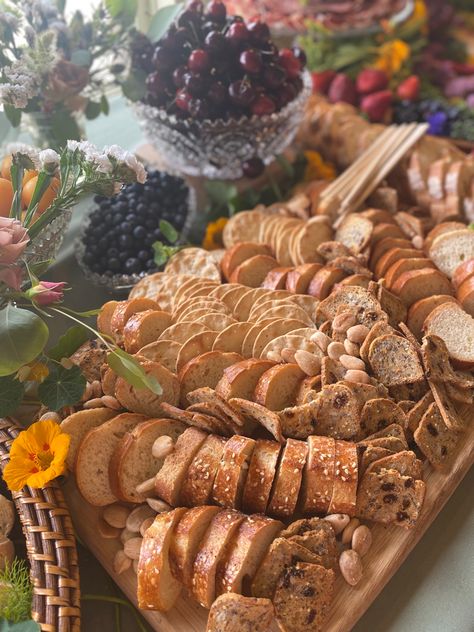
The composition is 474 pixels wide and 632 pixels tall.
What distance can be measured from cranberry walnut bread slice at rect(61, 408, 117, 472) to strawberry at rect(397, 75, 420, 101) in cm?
189

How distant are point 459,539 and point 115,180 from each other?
39.8 inches

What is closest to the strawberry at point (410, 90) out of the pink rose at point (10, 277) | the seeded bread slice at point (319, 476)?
the seeded bread slice at point (319, 476)

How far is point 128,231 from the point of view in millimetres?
1851

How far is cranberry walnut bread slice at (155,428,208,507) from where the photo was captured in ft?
4.00

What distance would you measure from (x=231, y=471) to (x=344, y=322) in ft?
1.50

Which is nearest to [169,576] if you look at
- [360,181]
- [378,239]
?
[378,239]

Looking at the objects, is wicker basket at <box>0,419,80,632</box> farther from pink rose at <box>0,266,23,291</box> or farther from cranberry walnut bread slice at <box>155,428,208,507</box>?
pink rose at <box>0,266,23,291</box>

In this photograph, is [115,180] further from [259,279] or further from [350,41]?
[350,41]

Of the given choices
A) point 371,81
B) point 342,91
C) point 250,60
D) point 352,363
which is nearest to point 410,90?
point 371,81

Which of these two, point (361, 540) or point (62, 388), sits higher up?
point (62, 388)

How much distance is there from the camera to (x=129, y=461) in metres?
1.26

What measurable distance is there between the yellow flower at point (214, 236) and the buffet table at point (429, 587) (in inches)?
39.1

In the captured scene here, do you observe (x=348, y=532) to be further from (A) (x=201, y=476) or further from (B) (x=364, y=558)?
(A) (x=201, y=476)

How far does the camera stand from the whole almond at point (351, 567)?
115 centimetres
